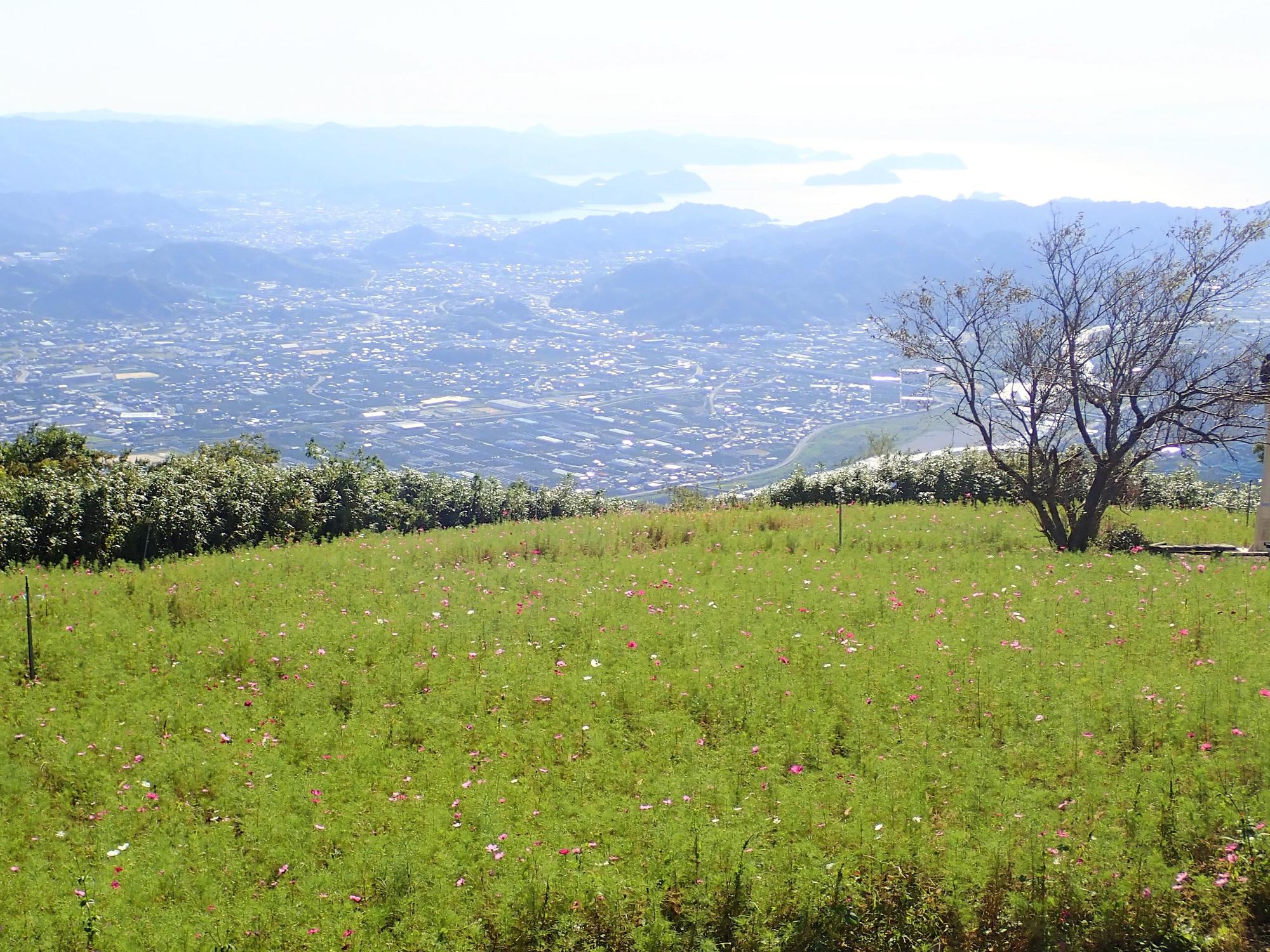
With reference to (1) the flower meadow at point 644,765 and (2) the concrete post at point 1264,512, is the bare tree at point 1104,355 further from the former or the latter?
(1) the flower meadow at point 644,765

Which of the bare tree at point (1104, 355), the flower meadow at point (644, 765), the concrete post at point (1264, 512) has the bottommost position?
the flower meadow at point (644, 765)

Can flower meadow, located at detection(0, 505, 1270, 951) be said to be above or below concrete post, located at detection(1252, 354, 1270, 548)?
below

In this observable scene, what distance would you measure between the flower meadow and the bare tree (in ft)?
12.4

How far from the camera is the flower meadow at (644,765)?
575 centimetres

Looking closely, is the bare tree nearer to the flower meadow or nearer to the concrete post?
the concrete post

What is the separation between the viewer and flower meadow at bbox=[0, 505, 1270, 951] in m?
5.75

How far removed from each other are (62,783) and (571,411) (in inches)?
5966

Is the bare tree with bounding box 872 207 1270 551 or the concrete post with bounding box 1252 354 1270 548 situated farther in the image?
the concrete post with bounding box 1252 354 1270 548

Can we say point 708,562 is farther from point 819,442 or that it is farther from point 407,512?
point 819,442

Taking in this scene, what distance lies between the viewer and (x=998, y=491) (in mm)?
26969

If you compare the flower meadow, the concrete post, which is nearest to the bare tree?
the concrete post

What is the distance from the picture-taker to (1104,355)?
17.0m

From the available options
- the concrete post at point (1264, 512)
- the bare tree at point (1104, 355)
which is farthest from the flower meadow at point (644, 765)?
the concrete post at point (1264, 512)

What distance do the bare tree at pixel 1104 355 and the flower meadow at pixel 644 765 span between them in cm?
378
